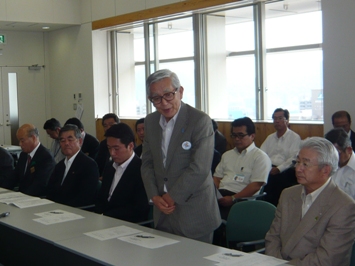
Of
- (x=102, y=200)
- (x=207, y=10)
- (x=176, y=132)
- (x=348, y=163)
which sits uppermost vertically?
(x=207, y=10)

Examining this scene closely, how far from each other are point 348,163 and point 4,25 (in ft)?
30.7

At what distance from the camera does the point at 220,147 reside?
23.6ft

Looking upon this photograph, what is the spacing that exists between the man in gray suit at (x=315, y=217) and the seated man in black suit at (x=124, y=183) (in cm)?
131

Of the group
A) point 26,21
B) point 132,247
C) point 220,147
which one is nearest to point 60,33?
point 26,21

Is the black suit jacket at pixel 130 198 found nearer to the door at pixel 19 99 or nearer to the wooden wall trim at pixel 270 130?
the wooden wall trim at pixel 270 130

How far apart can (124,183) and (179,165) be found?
1.00 meters

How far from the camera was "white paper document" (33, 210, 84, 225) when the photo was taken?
10.5 feet

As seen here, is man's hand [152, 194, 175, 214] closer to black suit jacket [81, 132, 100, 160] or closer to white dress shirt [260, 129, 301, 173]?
white dress shirt [260, 129, 301, 173]

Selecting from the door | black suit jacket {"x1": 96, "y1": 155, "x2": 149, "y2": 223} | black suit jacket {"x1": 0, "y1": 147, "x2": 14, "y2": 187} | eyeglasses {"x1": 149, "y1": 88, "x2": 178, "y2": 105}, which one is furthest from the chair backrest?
the door

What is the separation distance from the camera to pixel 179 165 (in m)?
2.97

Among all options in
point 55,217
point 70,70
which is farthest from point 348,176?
point 70,70

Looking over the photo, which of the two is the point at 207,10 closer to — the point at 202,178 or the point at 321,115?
the point at 321,115

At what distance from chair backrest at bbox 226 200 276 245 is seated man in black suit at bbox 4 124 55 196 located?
219 centimetres

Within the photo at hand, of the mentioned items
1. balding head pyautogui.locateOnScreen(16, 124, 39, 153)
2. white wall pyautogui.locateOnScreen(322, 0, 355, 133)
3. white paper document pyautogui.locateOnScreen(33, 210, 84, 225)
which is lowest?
white paper document pyautogui.locateOnScreen(33, 210, 84, 225)
